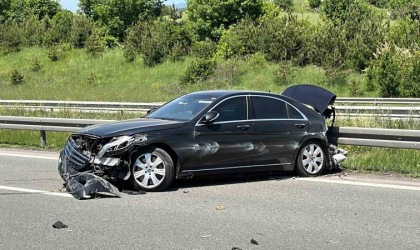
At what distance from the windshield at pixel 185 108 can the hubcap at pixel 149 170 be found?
0.89 meters

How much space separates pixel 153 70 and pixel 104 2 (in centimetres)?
2822

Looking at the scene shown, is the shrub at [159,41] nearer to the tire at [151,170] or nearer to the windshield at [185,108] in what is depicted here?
the windshield at [185,108]

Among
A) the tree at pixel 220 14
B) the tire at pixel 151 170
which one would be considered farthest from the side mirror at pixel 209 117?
the tree at pixel 220 14

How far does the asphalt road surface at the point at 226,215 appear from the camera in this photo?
6000 mm

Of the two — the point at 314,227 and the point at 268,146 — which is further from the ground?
the point at 268,146

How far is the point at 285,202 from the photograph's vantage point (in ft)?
25.9

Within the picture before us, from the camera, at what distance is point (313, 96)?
1077 centimetres

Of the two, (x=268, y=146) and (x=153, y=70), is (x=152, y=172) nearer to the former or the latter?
(x=268, y=146)

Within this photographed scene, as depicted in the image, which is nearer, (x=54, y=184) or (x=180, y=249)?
(x=180, y=249)

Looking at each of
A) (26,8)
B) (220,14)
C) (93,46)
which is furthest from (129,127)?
(26,8)

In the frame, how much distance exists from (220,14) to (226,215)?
49.8 m

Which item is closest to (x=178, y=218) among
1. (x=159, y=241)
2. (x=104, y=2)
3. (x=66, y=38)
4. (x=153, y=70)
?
(x=159, y=241)

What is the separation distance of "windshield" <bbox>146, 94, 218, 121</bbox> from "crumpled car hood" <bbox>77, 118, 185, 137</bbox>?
31 cm

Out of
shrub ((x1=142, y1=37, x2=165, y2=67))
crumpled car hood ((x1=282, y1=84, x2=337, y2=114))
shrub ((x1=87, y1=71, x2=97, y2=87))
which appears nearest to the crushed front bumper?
crumpled car hood ((x1=282, y1=84, x2=337, y2=114))
